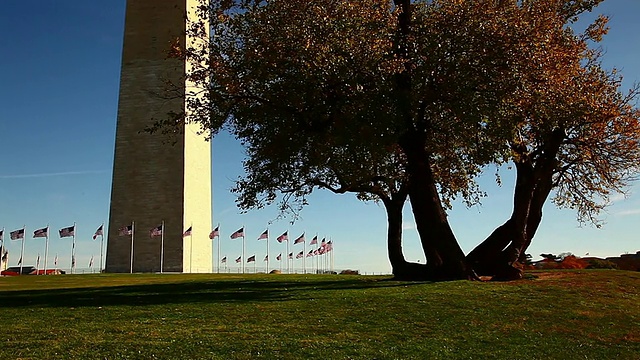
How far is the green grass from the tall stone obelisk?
106 feet

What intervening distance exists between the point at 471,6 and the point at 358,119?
18.0 feet

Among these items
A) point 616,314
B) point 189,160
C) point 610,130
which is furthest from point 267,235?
point 616,314

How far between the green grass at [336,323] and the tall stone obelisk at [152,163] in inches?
1274

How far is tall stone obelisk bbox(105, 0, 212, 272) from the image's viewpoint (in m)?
54.8

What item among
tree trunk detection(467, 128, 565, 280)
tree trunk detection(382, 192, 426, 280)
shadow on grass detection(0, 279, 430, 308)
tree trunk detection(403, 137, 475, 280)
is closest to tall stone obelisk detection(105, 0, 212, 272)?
tree trunk detection(382, 192, 426, 280)

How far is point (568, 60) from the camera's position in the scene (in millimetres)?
24344

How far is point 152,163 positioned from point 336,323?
4210 centimetres

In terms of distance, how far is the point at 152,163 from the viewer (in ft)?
181

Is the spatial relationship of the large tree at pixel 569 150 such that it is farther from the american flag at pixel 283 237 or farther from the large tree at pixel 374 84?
the american flag at pixel 283 237

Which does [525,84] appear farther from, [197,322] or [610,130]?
[197,322]

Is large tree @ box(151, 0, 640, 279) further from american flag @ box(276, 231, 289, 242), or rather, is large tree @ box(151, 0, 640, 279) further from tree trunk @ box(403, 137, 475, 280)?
american flag @ box(276, 231, 289, 242)

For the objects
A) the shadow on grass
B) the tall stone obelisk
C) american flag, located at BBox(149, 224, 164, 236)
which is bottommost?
the shadow on grass

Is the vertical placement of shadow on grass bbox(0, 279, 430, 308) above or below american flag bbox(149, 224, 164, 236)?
below

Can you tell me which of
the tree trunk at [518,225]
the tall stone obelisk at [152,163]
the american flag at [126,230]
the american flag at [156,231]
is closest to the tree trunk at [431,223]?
the tree trunk at [518,225]
